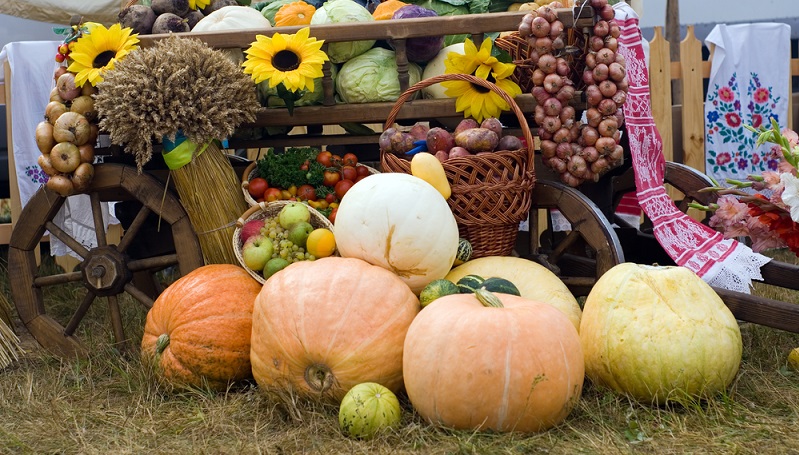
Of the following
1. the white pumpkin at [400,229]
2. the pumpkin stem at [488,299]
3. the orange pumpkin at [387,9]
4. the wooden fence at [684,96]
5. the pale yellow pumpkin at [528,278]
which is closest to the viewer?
the pumpkin stem at [488,299]

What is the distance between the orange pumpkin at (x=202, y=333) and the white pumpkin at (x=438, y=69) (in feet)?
3.61

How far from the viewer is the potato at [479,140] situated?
2.89 m

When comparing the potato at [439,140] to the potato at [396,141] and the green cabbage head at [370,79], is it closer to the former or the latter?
the potato at [396,141]

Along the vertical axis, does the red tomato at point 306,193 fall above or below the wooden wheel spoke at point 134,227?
above

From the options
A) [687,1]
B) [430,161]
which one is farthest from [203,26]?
[687,1]

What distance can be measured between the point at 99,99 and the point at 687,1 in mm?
5713

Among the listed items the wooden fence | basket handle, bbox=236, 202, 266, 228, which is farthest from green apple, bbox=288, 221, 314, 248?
the wooden fence

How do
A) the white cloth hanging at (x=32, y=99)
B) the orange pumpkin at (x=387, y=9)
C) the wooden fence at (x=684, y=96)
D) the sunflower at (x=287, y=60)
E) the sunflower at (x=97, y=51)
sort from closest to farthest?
1. the sunflower at (x=287, y=60)
2. the sunflower at (x=97, y=51)
3. the orange pumpkin at (x=387, y=9)
4. the white cloth hanging at (x=32, y=99)
5. the wooden fence at (x=684, y=96)

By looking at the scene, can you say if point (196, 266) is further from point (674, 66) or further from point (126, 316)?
point (674, 66)

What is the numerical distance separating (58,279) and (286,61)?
1279 mm

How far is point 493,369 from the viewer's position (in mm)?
2113

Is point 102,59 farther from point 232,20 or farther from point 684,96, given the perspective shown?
point 684,96

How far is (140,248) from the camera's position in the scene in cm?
345

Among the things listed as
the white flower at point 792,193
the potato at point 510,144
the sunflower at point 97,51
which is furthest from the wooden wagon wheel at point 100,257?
the white flower at point 792,193
